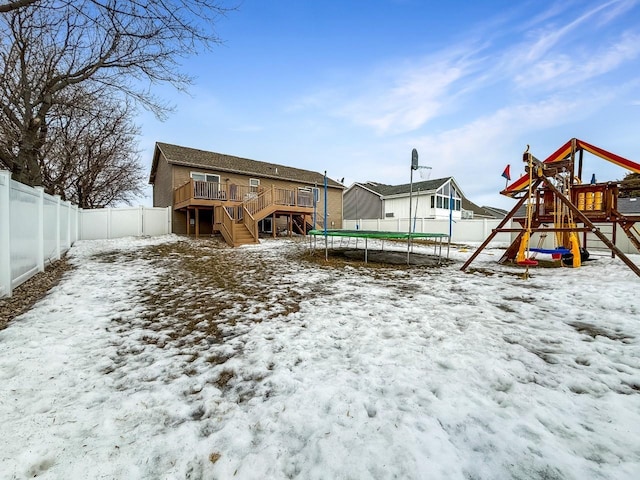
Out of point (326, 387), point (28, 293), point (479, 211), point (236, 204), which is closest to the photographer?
point (326, 387)

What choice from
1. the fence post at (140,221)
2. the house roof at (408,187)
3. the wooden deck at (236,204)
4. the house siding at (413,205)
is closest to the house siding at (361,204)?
the house roof at (408,187)

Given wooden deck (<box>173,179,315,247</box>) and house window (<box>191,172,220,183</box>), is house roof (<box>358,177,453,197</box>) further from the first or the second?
house window (<box>191,172,220,183</box>)

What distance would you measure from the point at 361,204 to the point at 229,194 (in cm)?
1942

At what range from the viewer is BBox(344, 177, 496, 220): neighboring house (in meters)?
28.0

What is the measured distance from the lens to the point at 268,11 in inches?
275

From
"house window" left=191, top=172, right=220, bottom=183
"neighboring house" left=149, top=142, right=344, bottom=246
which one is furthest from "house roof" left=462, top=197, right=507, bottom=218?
"house window" left=191, top=172, right=220, bottom=183

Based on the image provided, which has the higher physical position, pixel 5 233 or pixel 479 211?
pixel 479 211

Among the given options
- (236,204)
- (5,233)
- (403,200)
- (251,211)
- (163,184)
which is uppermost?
(403,200)

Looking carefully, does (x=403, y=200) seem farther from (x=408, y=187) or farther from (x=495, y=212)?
(x=495, y=212)

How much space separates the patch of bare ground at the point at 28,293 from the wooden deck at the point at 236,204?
22.9ft

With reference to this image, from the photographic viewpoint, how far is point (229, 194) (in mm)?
16953

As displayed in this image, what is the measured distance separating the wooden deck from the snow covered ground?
361 inches

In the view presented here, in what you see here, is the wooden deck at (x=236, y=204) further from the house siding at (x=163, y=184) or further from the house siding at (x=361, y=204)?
the house siding at (x=361, y=204)

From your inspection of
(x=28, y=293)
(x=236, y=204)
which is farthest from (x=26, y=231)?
(x=236, y=204)
